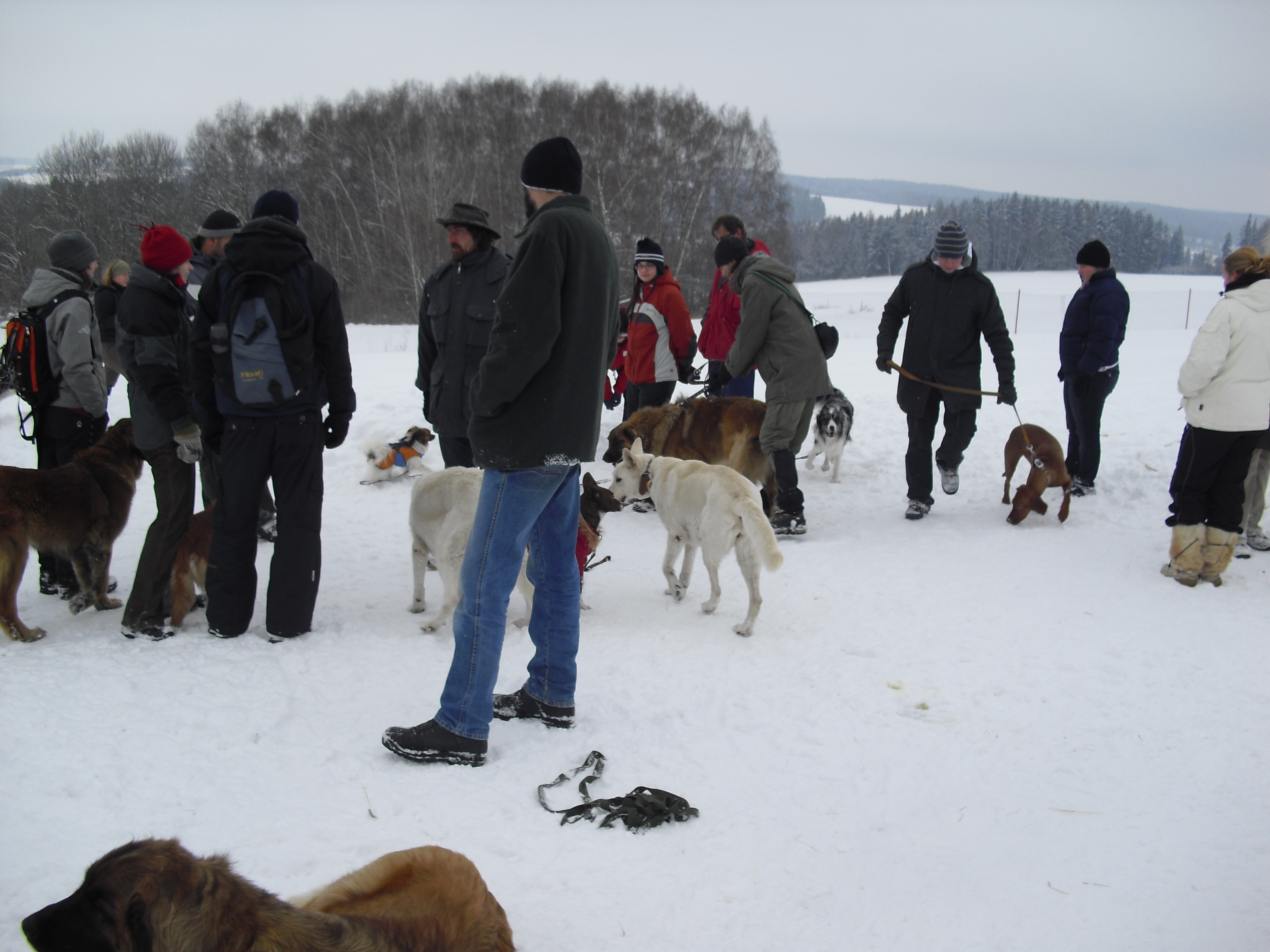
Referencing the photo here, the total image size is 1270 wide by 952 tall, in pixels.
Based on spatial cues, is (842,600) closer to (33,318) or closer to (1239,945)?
(1239,945)

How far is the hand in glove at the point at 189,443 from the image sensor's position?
404 centimetres

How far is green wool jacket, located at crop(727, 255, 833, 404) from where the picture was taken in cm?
620

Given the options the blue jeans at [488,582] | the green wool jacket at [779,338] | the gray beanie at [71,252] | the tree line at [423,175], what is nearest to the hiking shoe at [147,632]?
the blue jeans at [488,582]

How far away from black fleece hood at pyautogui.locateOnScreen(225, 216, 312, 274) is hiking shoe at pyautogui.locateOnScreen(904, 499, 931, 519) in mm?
5313

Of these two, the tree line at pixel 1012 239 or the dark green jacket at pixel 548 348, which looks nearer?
the dark green jacket at pixel 548 348

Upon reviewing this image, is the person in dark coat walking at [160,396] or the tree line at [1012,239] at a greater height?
the tree line at [1012,239]

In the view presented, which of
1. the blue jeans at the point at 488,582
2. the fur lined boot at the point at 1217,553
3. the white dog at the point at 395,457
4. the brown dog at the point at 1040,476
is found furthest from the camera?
the white dog at the point at 395,457

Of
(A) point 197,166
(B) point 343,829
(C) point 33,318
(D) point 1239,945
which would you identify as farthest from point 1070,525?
(A) point 197,166

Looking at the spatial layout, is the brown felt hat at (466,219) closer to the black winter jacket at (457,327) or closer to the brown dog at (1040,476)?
the black winter jacket at (457,327)

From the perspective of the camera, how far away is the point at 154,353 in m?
3.97

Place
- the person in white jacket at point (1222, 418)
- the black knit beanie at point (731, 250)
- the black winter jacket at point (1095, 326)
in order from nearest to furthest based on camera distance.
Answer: the person in white jacket at point (1222, 418) → the black knit beanie at point (731, 250) → the black winter jacket at point (1095, 326)

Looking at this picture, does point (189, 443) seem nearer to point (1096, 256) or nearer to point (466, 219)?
point (466, 219)

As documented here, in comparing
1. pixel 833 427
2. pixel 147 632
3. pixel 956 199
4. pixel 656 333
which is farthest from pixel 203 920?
pixel 956 199

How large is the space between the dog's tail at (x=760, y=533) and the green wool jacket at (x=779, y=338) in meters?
2.04
